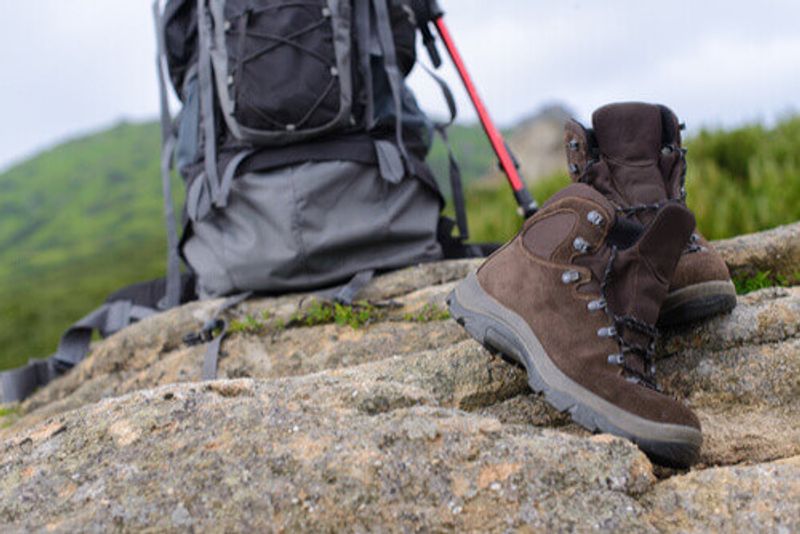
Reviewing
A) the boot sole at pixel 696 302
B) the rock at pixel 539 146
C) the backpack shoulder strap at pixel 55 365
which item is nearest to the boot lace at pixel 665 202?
the boot sole at pixel 696 302

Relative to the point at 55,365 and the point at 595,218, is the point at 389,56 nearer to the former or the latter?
the point at 595,218

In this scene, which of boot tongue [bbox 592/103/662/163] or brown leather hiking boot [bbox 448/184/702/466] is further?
boot tongue [bbox 592/103/662/163]

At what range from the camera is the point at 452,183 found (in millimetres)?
4867

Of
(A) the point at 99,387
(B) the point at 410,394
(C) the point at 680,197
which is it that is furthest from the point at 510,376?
(A) the point at 99,387

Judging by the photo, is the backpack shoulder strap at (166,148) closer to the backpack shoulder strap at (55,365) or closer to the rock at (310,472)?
the backpack shoulder strap at (55,365)

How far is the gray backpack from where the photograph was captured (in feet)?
13.6

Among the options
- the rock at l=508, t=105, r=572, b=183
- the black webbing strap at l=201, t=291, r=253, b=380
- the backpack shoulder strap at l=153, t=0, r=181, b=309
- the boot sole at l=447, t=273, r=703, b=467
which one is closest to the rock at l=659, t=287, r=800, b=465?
the boot sole at l=447, t=273, r=703, b=467

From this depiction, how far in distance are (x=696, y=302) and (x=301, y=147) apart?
7.86 feet

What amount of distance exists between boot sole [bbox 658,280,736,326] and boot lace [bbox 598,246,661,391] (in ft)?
1.29

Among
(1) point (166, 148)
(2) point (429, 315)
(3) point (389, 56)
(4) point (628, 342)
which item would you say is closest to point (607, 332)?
(4) point (628, 342)

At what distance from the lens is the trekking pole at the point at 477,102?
4.60m

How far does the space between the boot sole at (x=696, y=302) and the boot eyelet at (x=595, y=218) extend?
57 cm

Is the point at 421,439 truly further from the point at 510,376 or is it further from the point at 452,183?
the point at 452,183

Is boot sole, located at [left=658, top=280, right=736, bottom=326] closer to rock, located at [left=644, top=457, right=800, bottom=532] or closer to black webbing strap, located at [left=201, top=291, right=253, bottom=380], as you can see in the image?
rock, located at [left=644, top=457, right=800, bottom=532]
